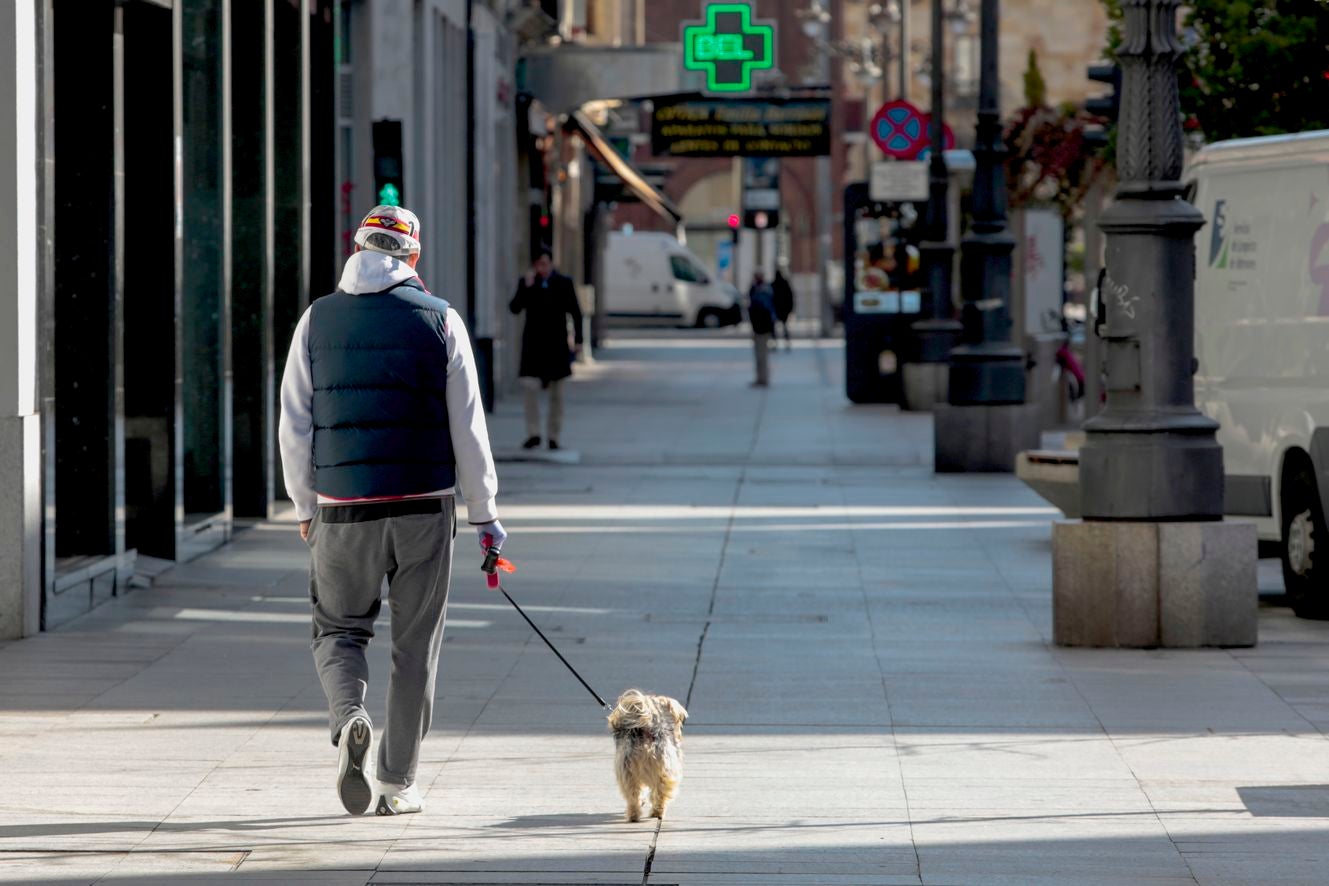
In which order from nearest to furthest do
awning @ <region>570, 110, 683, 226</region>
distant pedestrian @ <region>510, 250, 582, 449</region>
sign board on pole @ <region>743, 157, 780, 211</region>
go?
1. distant pedestrian @ <region>510, 250, 582, 449</region>
2. awning @ <region>570, 110, 683, 226</region>
3. sign board on pole @ <region>743, 157, 780, 211</region>

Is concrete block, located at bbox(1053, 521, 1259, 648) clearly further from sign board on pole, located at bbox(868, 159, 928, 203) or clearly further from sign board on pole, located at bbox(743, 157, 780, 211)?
sign board on pole, located at bbox(743, 157, 780, 211)

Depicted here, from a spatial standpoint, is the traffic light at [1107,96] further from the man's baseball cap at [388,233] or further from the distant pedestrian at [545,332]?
the man's baseball cap at [388,233]

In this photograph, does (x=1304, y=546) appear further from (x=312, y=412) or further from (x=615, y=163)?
(x=615, y=163)

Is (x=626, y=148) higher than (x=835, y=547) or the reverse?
higher

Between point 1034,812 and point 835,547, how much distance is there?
7735 mm

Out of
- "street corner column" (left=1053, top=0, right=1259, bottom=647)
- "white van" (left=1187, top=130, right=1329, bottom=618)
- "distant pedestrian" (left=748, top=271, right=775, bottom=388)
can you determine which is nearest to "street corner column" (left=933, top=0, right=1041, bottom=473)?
"white van" (left=1187, top=130, right=1329, bottom=618)

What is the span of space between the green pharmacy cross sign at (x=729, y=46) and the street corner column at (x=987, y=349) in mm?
12747

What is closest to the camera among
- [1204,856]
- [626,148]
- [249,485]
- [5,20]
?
[1204,856]

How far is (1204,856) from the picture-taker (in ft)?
21.6

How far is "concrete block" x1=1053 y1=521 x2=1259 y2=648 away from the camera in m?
10.6

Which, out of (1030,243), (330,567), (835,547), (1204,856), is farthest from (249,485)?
(1030,243)

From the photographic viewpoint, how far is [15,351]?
35.0 ft

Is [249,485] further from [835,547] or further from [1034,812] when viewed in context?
[1034,812]

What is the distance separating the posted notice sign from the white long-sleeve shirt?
32.6 m
